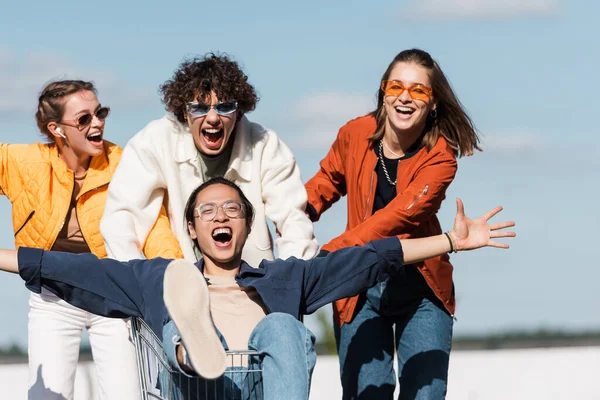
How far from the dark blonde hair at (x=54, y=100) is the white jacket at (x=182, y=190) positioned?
74 cm

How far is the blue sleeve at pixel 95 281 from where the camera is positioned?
4.76 m

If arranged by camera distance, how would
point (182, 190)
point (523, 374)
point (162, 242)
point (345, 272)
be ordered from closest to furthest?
point (345, 272)
point (162, 242)
point (182, 190)
point (523, 374)

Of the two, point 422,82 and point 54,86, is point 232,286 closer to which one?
point 422,82

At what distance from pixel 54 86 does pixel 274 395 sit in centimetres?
268

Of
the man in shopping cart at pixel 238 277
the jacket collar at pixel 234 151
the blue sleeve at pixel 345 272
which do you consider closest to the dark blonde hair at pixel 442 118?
the jacket collar at pixel 234 151

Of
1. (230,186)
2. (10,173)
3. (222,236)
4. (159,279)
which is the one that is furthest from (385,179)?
(10,173)

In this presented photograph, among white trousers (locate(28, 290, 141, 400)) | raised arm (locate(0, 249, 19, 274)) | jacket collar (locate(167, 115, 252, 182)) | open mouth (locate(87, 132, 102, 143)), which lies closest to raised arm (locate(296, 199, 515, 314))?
jacket collar (locate(167, 115, 252, 182))

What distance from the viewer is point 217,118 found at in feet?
18.1

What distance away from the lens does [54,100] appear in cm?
631

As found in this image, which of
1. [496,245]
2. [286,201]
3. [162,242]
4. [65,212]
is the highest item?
[65,212]

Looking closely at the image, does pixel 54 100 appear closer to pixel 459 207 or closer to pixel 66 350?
pixel 66 350

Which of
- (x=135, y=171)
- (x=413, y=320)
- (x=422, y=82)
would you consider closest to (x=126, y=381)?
(x=135, y=171)

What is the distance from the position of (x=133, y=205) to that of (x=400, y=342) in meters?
1.38

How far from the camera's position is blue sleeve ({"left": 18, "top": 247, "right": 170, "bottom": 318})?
476 cm
